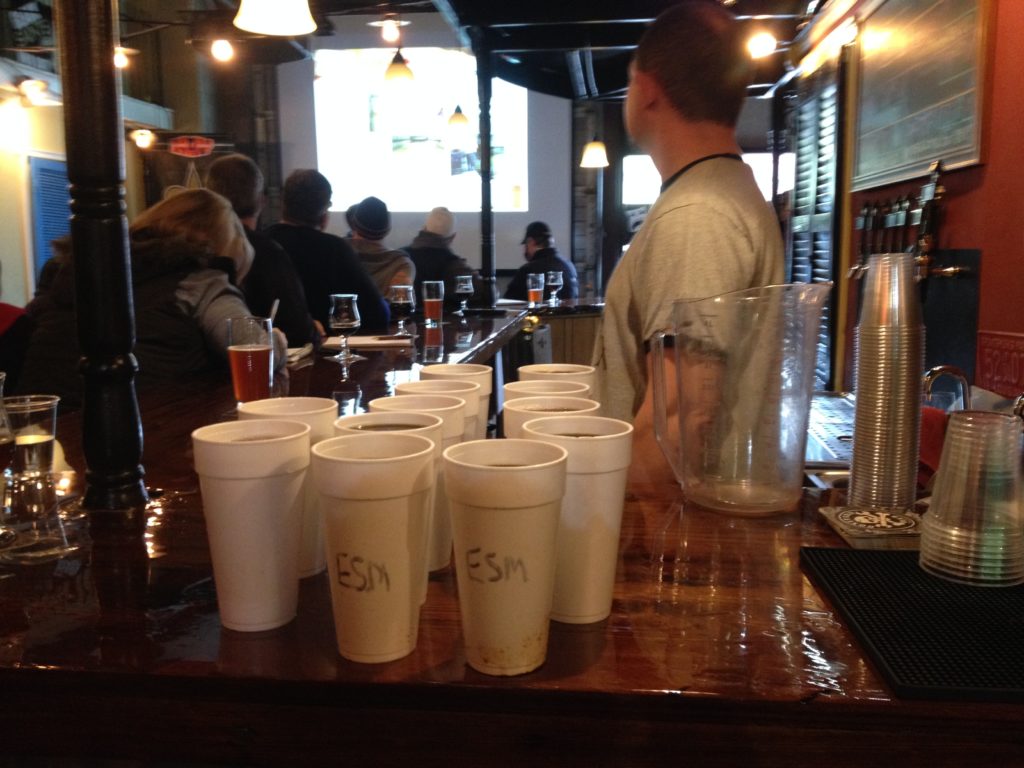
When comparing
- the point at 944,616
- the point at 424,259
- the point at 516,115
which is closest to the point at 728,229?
the point at 944,616

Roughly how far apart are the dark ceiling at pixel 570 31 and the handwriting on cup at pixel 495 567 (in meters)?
1.92

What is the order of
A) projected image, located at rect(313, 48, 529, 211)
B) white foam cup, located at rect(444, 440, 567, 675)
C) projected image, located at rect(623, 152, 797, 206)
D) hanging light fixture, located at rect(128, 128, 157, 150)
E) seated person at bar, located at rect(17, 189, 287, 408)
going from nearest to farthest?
white foam cup, located at rect(444, 440, 567, 675)
seated person at bar, located at rect(17, 189, 287, 408)
hanging light fixture, located at rect(128, 128, 157, 150)
projected image, located at rect(623, 152, 797, 206)
projected image, located at rect(313, 48, 529, 211)

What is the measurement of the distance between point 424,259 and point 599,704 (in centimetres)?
491

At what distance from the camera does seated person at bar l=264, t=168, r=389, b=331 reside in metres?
3.85

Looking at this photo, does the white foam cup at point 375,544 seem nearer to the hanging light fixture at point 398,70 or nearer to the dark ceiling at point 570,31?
the dark ceiling at point 570,31

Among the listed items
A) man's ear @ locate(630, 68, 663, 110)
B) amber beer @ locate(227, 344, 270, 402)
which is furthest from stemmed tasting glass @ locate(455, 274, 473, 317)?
man's ear @ locate(630, 68, 663, 110)

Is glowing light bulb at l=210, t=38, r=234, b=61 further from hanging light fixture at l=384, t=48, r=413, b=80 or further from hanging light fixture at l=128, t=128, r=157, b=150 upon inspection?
hanging light fixture at l=128, t=128, r=157, b=150

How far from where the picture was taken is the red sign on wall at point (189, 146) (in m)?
9.23

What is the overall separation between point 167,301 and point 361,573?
1950 millimetres

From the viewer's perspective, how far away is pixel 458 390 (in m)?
1.00

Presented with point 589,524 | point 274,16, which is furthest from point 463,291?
point 589,524

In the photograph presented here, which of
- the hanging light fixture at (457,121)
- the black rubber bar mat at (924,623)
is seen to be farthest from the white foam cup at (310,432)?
the hanging light fixture at (457,121)

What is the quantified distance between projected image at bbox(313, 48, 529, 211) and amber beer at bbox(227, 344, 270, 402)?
7.58 metres

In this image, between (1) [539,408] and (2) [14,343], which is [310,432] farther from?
(2) [14,343]
